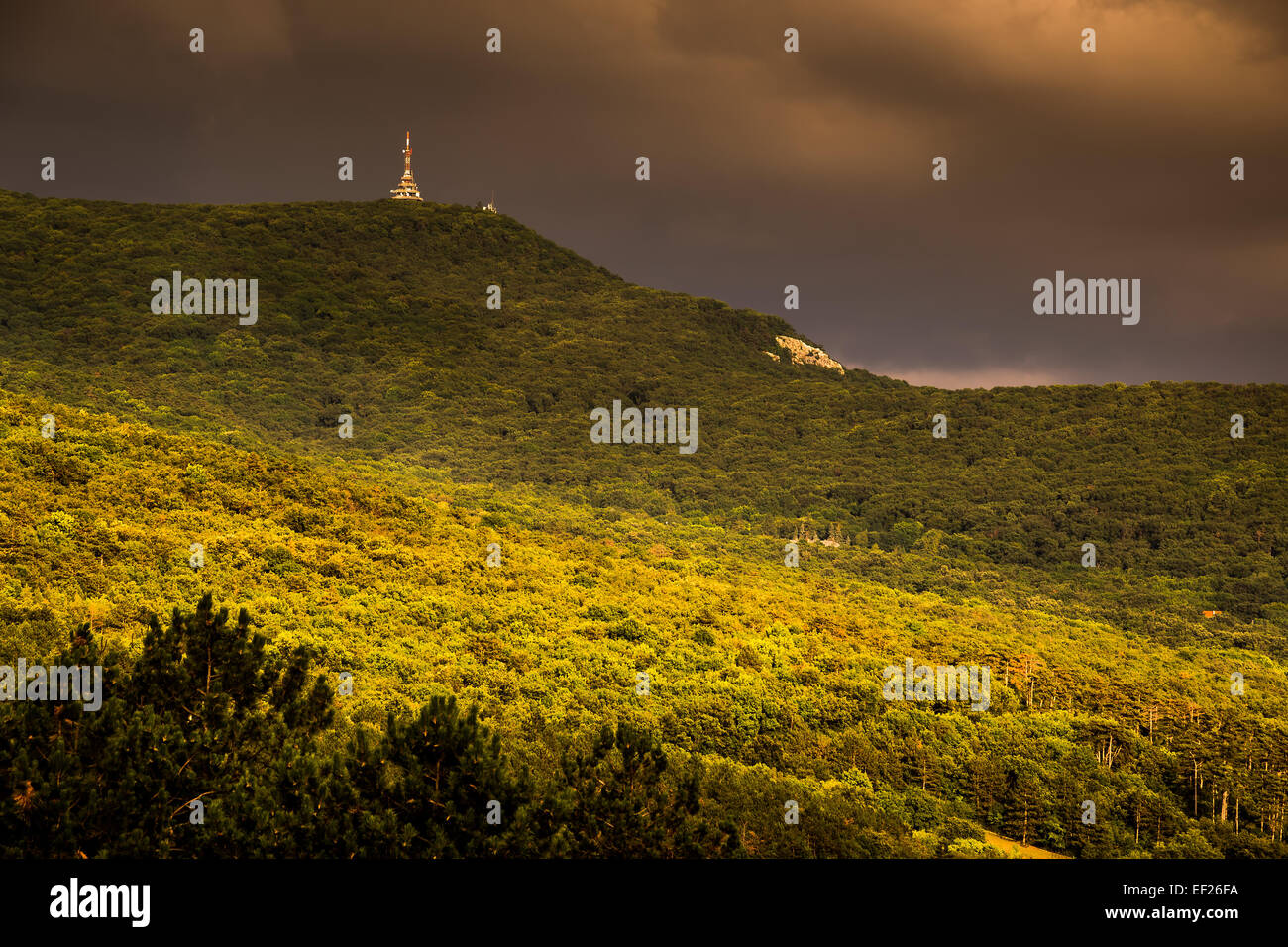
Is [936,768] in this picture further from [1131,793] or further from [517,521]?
[517,521]

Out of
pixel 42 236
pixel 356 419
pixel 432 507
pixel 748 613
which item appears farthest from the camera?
pixel 42 236

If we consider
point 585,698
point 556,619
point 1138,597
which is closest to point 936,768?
point 585,698

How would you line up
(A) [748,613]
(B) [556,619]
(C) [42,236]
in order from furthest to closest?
(C) [42,236]
(A) [748,613]
(B) [556,619]

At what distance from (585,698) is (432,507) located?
119 ft

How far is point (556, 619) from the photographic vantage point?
190ft

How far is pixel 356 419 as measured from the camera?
13812 cm

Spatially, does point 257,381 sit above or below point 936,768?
above

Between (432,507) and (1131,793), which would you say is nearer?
(1131,793)

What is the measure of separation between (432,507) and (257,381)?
72.5 m
